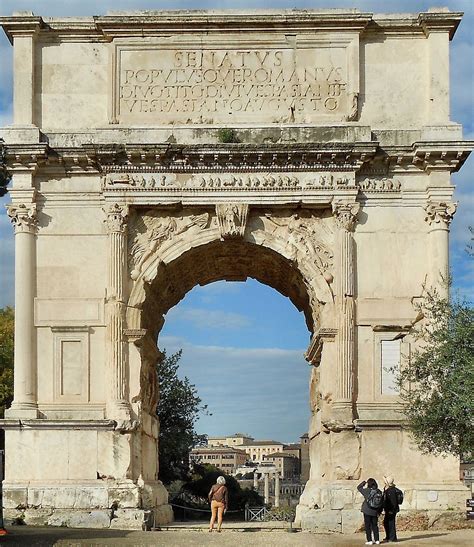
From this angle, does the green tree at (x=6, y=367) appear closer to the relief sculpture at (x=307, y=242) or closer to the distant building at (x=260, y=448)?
the relief sculpture at (x=307, y=242)

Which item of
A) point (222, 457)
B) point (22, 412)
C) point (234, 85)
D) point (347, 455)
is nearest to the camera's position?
point (347, 455)

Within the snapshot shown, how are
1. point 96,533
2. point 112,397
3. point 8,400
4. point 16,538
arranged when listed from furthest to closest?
point 8,400
point 112,397
point 96,533
point 16,538

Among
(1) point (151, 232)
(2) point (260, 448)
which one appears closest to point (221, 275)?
(1) point (151, 232)

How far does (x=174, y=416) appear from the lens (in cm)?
4159

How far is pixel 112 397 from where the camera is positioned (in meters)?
23.6

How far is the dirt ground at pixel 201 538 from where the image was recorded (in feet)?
64.5

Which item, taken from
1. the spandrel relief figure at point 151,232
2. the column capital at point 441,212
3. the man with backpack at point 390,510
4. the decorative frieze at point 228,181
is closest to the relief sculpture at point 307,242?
the decorative frieze at point 228,181

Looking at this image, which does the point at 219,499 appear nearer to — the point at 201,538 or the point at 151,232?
the point at 201,538

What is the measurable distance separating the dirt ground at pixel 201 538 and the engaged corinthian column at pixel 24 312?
2.65 m

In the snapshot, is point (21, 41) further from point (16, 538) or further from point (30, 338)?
point (16, 538)

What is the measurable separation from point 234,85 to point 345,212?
3.43 metres

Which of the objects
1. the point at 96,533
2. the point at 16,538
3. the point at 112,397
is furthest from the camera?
the point at 112,397

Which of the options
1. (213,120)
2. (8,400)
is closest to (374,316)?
(213,120)

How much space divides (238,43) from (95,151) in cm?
368
